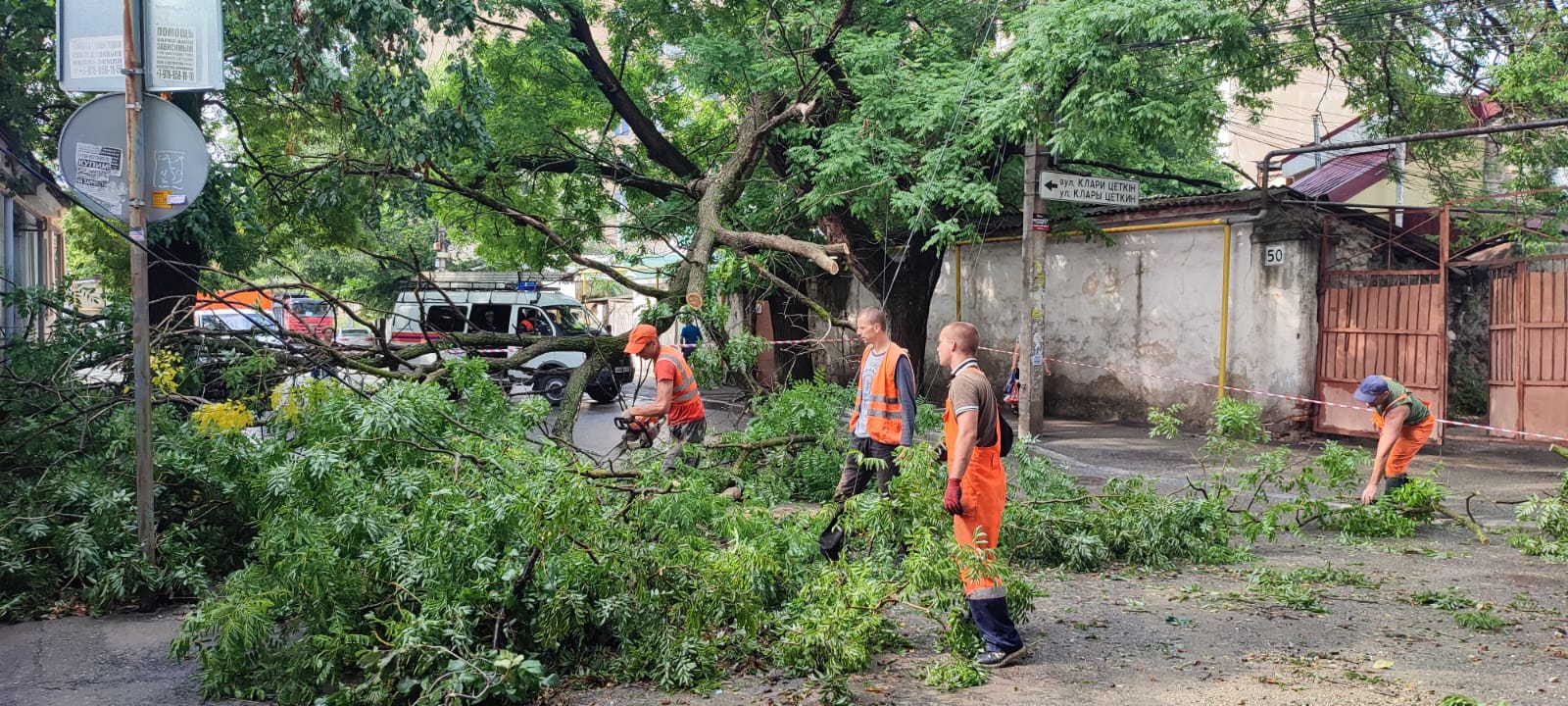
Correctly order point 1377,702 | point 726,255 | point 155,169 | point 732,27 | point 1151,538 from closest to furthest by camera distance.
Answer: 1. point 1377,702
2. point 155,169
3. point 1151,538
4. point 726,255
5. point 732,27

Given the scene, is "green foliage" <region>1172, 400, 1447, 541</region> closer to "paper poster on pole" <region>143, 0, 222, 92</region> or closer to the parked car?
the parked car

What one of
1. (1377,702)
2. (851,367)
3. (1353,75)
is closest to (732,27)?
(851,367)

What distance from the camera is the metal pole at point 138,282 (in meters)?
5.92

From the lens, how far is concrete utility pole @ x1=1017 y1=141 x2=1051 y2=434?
502 inches

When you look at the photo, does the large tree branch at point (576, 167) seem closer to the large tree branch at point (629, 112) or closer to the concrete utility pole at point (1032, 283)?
the large tree branch at point (629, 112)

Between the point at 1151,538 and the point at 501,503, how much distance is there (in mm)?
4265

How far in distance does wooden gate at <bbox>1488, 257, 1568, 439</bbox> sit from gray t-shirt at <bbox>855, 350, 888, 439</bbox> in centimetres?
926

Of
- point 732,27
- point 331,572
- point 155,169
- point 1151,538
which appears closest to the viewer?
point 331,572

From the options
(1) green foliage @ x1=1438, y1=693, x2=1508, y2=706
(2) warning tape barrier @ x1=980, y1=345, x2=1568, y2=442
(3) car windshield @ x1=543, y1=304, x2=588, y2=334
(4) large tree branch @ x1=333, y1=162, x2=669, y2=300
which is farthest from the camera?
(3) car windshield @ x1=543, y1=304, x2=588, y2=334

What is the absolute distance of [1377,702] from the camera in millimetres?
4312

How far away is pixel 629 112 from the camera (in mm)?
15109

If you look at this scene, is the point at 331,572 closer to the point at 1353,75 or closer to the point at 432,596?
the point at 432,596

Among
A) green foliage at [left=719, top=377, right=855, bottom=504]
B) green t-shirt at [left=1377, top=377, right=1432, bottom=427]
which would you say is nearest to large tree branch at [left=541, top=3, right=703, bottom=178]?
green foliage at [left=719, top=377, right=855, bottom=504]

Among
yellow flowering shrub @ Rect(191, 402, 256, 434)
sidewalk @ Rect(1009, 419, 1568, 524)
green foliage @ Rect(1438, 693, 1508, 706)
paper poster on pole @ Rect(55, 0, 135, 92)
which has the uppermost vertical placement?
paper poster on pole @ Rect(55, 0, 135, 92)
